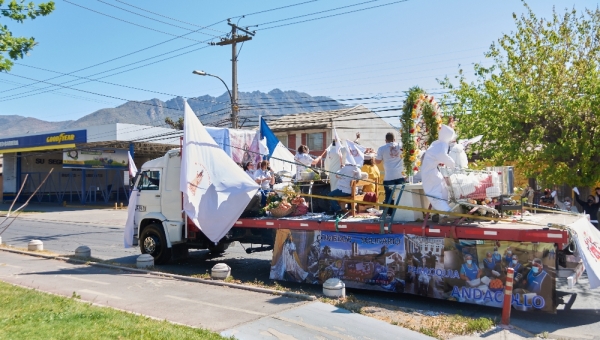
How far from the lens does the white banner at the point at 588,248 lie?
23.1 ft

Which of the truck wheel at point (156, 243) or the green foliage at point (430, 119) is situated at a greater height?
the green foliage at point (430, 119)

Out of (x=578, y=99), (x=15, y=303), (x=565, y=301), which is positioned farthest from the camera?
(x=578, y=99)

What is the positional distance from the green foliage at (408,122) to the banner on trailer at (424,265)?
5.29ft

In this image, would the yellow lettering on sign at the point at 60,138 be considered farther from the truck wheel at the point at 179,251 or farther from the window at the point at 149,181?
the truck wheel at the point at 179,251

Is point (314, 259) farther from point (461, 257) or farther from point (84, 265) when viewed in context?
point (84, 265)

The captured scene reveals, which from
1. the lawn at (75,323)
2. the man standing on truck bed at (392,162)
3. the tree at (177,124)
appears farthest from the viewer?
the tree at (177,124)

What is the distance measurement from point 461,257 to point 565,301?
2.14 meters

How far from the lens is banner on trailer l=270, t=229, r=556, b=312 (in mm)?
7250

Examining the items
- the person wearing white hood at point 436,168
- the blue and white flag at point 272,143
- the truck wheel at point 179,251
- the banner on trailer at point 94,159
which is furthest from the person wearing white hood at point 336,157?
the banner on trailer at point 94,159

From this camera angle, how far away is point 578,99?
45.4 feet

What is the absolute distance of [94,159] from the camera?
3741cm

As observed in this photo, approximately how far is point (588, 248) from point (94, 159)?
3581 cm

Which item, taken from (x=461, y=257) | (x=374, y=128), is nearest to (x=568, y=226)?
(x=461, y=257)

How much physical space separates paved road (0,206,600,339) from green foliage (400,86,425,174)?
2.47m
